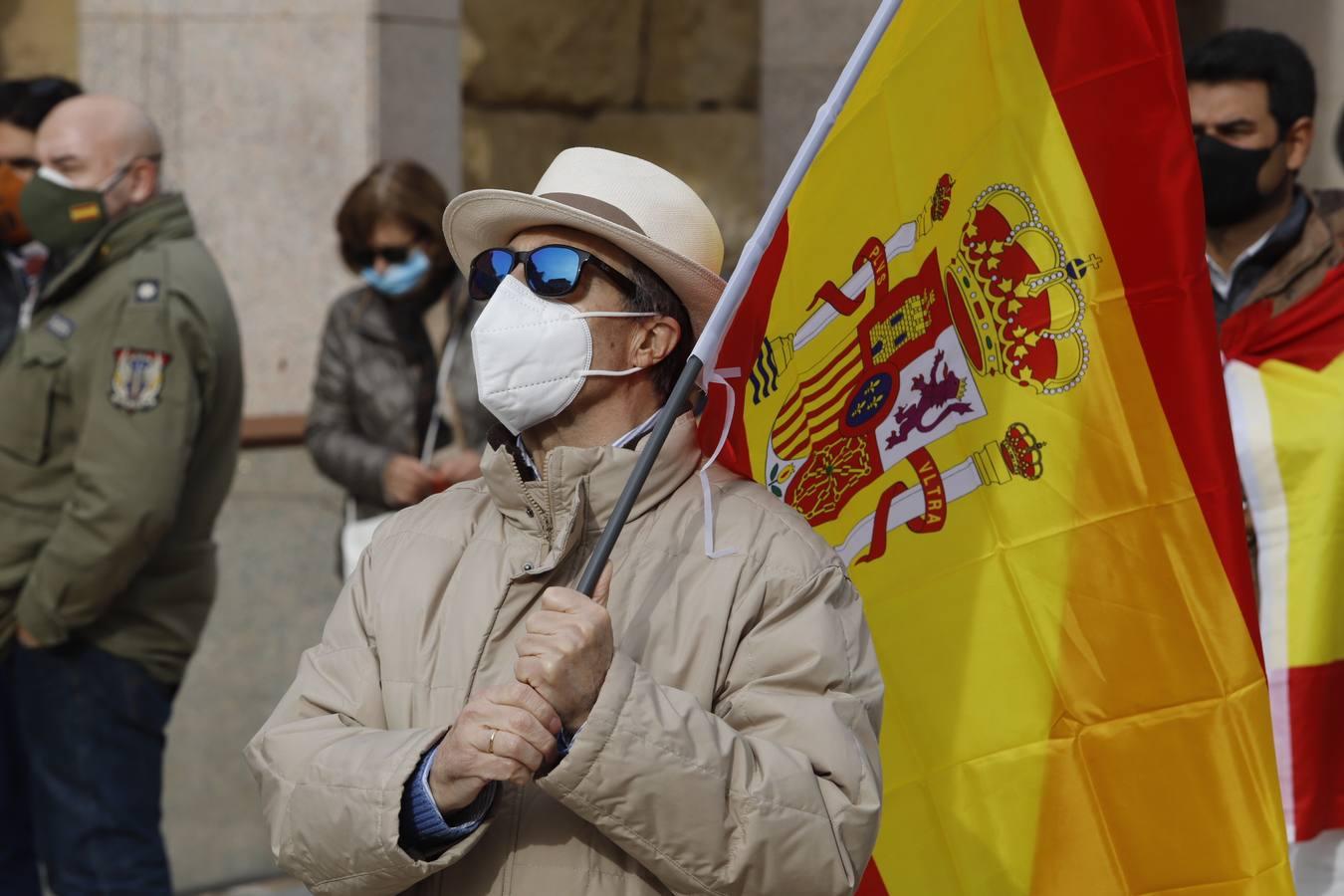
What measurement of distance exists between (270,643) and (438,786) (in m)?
4.63

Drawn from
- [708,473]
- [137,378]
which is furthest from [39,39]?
[708,473]

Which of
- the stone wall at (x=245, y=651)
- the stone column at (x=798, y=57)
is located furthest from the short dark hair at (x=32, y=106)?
the stone column at (x=798, y=57)

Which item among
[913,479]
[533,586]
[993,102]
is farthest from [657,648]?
[993,102]

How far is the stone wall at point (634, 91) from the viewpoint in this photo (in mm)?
9164

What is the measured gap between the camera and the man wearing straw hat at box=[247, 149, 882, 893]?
8.00 feet

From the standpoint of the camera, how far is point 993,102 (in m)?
3.12

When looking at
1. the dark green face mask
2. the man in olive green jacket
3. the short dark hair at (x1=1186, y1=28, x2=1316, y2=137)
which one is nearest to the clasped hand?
the man in olive green jacket

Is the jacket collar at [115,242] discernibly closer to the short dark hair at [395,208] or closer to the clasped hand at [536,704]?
the short dark hair at [395,208]

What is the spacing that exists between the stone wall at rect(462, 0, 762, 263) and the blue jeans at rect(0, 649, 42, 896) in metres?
4.44

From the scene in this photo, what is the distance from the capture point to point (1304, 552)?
13.5 feet

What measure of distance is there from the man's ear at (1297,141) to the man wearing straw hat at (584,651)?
208 cm

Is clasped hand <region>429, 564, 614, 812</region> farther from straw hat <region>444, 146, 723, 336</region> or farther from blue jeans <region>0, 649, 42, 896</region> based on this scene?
blue jeans <region>0, 649, 42, 896</region>

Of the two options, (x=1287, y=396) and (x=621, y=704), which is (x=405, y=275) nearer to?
(x=1287, y=396)

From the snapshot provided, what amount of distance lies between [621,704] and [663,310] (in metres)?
0.65
